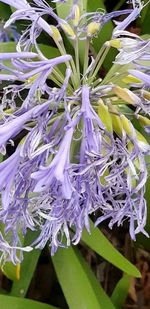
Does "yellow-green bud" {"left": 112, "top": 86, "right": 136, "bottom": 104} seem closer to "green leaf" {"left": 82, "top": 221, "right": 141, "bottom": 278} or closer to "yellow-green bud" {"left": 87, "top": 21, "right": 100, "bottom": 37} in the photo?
"yellow-green bud" {"left": 87, "top": 21, "right": 100, "bottom": 37}

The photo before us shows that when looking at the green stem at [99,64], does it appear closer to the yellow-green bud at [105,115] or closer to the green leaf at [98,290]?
the yellow-green bud at [105,115]

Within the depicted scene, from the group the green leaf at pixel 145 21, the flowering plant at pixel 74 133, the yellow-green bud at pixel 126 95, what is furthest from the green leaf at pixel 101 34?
the yellow-green bud at pixel 126 95

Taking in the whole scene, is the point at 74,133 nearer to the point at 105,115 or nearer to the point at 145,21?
the point at 105,115

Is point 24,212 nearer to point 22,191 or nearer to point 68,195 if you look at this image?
point 22,191

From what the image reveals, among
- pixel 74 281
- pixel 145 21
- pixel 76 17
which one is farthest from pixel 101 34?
pixel 74 281

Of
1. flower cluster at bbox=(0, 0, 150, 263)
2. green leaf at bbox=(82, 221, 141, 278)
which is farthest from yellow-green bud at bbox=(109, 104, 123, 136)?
green leaf at bbox=(82, 221, 141, 278)

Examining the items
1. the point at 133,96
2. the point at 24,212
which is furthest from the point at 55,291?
the point at 133,96
